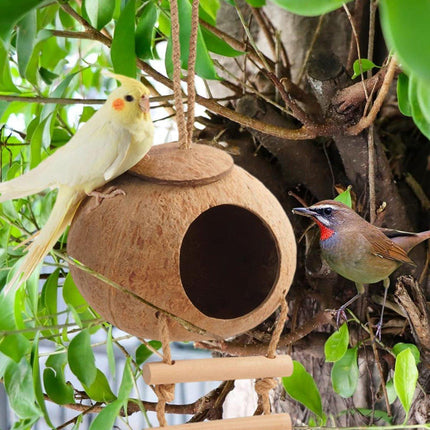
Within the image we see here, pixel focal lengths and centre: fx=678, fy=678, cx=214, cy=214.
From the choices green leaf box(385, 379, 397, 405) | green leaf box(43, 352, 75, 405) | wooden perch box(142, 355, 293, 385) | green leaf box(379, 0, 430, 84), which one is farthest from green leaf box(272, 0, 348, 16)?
green leaf box(385, 379, 397, 405)

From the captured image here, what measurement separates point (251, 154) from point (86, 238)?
52cm

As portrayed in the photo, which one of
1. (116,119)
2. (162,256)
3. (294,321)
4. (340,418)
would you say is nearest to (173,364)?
(162,256)

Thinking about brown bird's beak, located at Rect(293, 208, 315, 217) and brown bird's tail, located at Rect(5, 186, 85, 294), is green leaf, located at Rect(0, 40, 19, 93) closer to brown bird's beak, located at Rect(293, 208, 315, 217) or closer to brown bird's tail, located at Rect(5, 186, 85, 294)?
brown bird's tail, located at Rect(5, 186, 85, 294)

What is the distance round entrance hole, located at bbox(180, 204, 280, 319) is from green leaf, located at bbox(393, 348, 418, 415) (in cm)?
20

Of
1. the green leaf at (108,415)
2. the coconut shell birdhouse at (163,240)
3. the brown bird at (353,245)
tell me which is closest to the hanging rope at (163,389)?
the coconut shell birdhouse at (163,240)

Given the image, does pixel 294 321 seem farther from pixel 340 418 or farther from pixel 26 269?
pixel 26 269

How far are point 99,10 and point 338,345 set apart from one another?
0.56 meters

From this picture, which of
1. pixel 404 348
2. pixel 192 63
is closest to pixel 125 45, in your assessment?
pixel 192 63

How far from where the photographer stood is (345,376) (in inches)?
39.3

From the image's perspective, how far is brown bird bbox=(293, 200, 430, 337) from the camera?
2.64ft

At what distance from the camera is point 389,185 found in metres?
1.03

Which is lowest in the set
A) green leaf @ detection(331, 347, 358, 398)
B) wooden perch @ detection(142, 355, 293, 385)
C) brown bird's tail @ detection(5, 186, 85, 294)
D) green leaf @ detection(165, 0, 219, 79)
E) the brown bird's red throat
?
green leaf @ detection(331, 347, 358, 398)

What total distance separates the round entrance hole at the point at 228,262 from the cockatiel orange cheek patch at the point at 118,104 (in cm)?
21

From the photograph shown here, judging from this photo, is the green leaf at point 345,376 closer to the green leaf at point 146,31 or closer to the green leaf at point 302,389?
the green leaf at point 302,389
